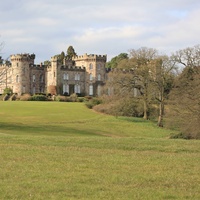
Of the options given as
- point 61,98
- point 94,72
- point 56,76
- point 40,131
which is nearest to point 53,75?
point 56,76

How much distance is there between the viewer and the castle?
8925 cm

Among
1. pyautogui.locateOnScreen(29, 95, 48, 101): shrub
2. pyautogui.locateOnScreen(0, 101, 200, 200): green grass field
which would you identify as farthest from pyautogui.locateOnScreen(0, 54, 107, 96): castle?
pyautogui.locateOnScreen(0, 101, 200, 200): green grass field

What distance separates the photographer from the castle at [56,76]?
89250 mm

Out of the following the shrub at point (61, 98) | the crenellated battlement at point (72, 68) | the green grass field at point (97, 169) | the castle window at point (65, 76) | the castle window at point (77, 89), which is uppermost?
the crenellated battlement at point (72, 68)

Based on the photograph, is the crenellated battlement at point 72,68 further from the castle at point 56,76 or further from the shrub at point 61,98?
the shrub at point 61,98

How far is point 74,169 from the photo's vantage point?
1193 centimetres

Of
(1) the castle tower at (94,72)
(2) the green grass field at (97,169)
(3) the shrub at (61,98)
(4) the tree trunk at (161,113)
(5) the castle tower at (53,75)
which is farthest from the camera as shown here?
(1) the castle tower at (94,72)

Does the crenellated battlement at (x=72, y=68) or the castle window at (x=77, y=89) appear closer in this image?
the crenellated battlement at (x=72, y=68)

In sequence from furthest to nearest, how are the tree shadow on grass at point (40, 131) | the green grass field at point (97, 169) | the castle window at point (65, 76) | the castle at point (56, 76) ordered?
the castle window at point (65, 76) → the castle at point (56, 76) → the tree shadow on grass at point (40, 131) → the green grass field at point (97, 169)

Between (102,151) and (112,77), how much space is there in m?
39.5

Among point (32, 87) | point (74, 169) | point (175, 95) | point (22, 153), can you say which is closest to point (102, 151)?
point (22, 153)

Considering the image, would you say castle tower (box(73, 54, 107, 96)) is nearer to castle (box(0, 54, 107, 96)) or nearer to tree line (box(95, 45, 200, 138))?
castle (box(0, 54, 107, 96))

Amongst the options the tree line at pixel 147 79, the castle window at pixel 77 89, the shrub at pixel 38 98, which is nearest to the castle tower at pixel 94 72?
the castle window at pixel 77 89

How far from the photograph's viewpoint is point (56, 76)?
292 feet
